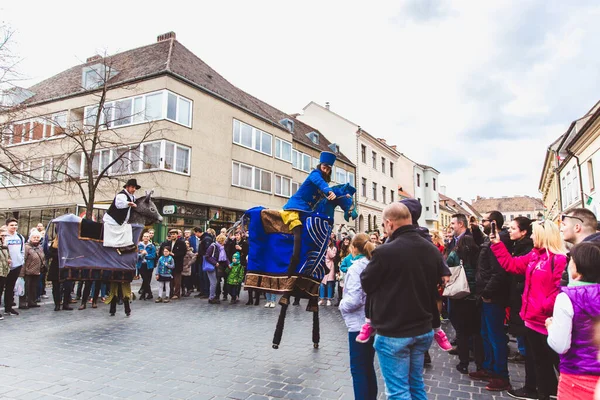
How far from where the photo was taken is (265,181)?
29.9 metres

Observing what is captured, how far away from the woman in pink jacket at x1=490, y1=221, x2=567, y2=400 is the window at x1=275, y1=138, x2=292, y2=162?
1097 inches

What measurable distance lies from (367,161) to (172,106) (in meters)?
26.8

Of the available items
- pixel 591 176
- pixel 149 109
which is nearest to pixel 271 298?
pixel 149 109

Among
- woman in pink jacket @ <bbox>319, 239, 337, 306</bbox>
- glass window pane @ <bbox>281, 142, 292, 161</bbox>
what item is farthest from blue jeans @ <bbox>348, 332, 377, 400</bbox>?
glass window pane @ <bbox>281, 142, 292, 161</bbox>

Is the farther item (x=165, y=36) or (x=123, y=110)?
(x=165, y=36)

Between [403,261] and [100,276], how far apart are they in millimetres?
6880

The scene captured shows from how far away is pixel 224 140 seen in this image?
26.2 m

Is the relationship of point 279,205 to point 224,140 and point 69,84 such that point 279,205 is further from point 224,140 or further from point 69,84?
point 69,84

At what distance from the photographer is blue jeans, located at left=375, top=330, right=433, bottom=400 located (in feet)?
9.55

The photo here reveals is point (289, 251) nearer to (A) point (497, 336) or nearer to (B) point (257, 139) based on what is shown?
(A) point (497, 336)

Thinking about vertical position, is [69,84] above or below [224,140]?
above

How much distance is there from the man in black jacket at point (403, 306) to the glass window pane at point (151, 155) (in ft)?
68.8

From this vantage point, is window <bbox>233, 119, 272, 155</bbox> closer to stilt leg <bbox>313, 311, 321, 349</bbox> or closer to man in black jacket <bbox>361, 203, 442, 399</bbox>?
stilt leg <bbox>313, 311, 321, 349</bbox>

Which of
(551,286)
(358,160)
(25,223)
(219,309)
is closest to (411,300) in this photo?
(551,286)
